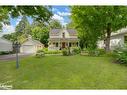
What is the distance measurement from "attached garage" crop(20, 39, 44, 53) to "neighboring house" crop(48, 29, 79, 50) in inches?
13.6

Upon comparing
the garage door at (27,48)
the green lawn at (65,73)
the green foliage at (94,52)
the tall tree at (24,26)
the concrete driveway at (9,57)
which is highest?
the tall tree at (24,26)

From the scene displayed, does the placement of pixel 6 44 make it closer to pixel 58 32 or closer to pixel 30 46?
pixel 30 46

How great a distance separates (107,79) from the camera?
5809 millimetres

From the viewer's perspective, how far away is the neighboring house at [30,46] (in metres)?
6.46

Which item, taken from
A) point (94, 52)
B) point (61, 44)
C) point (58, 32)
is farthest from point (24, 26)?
point (94, 52)

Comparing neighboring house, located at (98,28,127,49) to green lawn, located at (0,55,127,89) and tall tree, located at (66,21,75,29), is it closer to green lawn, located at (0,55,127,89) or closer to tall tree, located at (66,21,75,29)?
green lawn, located at (0,55,127,89)

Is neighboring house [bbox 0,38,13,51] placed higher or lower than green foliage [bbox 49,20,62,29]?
lower

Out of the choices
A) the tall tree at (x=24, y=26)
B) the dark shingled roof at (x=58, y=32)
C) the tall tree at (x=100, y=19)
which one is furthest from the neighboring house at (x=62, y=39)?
the tall tree at (x=24, y=26)

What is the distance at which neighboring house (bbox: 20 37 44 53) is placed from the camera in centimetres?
646

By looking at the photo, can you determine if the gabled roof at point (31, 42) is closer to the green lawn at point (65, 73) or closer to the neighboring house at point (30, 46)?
the neighboring house at point (30, 46)

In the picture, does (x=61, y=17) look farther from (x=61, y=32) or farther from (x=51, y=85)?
(x=51, y=85)

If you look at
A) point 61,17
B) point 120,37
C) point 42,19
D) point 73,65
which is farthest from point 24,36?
point 120,37

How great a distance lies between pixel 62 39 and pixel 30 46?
1330 millimetres

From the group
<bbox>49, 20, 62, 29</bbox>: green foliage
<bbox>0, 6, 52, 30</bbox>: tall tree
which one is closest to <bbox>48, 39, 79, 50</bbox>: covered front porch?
<bbox>49, 20, 62, 29</bbox>: green foliage
